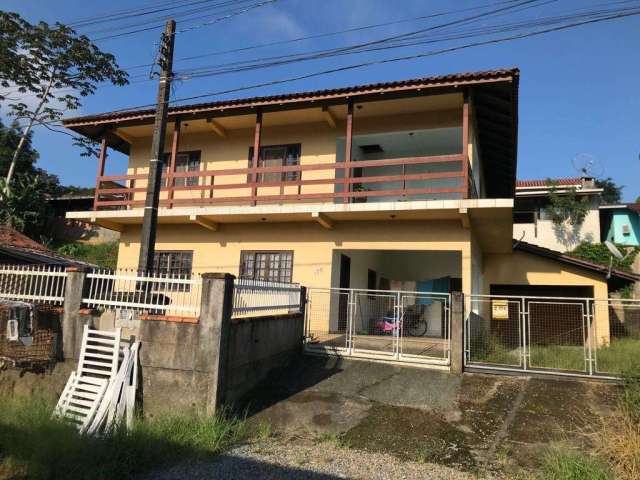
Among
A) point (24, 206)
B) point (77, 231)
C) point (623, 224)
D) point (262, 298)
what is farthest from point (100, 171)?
→ point (623, 224)

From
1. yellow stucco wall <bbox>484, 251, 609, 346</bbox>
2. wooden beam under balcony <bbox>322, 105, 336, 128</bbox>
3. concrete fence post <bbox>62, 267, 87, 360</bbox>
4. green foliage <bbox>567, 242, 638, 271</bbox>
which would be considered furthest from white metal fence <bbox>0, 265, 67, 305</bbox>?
green foliage <bbox>567, 242, 638, 271</bbox>

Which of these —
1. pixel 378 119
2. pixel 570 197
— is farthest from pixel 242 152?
pixel 570 197

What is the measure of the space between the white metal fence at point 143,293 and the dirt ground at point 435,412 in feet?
Answer: 6.78

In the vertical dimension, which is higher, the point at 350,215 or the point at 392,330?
the point at 350,215

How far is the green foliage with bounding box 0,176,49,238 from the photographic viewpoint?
23.3m

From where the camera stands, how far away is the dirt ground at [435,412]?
6.15 m

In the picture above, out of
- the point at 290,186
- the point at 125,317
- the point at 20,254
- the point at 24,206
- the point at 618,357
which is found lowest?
the point at 618,357

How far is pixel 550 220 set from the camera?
22.5 meters

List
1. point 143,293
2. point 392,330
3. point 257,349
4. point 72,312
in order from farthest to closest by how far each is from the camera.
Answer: point 392,330, point 257,349, point 72,312, point 143,293

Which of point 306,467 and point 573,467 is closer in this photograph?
point 573,467

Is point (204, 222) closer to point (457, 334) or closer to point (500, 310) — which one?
point (457, 334)

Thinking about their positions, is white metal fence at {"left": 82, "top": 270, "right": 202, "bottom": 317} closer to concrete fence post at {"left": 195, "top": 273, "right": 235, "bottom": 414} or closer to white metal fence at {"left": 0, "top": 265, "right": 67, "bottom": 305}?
concrete fence post at {"left": 195, "top": 273, "right": 235, "bottom": 414}

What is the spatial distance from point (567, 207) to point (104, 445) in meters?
22.2

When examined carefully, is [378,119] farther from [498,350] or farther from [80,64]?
[80,64]
